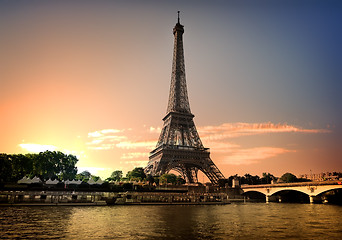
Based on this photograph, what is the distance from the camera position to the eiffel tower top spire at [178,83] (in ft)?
385

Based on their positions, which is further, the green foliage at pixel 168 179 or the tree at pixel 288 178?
the tree at pixel 288 178

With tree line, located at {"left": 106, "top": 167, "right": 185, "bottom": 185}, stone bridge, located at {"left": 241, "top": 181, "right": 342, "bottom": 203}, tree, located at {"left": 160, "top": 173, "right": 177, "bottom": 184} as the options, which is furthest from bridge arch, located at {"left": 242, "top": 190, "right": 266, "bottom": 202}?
tree, located at {"left": 160, "top": 173, "right": 177, "bottom": 184}

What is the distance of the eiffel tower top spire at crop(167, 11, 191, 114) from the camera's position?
117312 millimetres

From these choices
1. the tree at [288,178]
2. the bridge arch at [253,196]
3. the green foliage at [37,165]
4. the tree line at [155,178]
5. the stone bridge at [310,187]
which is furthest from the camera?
the tree at [288,178]

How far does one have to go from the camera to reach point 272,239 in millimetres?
23922

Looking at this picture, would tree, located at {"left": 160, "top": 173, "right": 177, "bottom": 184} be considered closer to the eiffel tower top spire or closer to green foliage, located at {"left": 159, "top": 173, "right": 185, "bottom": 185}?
green foliage, located at {"left": 159, "top": 173, "right": 185, "bottom": 185}

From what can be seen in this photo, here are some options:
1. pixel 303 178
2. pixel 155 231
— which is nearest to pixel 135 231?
pixel 155 231

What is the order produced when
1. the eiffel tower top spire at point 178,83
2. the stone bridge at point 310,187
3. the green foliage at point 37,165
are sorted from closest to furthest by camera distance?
the stone bridge at point 310,187 < the green foliage at point 37,165 < the eiffel tower top spire at point 178,83

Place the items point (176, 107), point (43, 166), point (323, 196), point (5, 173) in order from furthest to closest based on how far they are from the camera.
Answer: point (176, 107), point (323, 196), point (43, 166), point (5, 173)

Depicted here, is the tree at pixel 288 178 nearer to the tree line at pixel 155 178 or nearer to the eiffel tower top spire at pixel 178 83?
the tree line at pixel 155 178

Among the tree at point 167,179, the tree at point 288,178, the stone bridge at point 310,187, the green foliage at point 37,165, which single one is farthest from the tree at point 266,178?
the green foliage at point 37,165

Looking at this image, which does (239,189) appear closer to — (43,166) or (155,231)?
(43,166)

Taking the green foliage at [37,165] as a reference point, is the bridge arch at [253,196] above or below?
below

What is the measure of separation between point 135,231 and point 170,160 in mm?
73005
